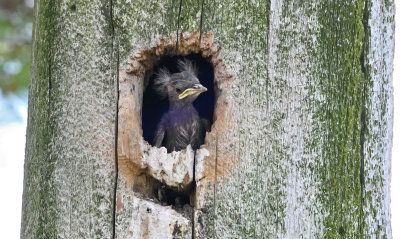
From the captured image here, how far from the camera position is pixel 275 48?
8.39 feet

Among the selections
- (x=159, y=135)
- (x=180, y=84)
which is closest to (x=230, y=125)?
(x=159, y=135)

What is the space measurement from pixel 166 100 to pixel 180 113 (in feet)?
0.73

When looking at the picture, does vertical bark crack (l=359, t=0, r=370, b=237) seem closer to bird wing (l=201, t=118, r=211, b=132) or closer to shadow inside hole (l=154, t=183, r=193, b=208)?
shadow inside hole (l=154, t=183, r=193, b=208)

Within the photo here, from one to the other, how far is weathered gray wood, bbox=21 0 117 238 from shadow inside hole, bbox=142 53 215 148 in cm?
74

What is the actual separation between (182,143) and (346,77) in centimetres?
135

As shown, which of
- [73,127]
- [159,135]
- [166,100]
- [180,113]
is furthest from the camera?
[166,100]

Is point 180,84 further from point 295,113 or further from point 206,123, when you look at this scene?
point 295,113

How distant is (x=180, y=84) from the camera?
12.0 feet

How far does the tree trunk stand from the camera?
8.10 ft

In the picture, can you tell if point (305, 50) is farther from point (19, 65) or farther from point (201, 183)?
point (19, 65)

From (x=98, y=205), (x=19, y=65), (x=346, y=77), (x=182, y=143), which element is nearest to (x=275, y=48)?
(x=346, y=77)

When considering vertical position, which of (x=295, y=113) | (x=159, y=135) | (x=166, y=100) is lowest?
(x=159, y=135)

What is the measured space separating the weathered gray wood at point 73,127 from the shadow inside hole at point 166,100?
0.74 meters

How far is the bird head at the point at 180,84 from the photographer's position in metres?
3.39
